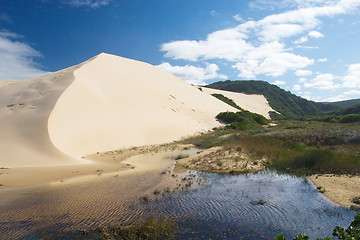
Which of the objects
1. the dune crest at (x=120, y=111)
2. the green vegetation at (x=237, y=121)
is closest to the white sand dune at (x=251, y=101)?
the dune crest at (x=120, y=111)

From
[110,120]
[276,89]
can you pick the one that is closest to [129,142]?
[110,120]

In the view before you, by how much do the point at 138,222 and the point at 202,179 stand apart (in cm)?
458

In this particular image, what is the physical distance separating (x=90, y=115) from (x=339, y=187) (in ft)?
66.3

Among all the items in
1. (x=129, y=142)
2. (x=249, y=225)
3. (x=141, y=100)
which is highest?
(x=141, y=100)

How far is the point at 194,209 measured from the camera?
23.1ft

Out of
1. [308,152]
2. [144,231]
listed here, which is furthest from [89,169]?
[308,152]

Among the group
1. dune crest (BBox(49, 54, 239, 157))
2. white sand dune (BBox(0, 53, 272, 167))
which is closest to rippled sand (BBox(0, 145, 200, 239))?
white sand dune (BBox(0, 53, 272, 167))

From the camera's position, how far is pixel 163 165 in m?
13.3

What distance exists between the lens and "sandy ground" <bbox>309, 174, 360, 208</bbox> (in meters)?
7.37

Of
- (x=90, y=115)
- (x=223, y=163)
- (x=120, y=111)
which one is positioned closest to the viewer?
(x=223, y=163)

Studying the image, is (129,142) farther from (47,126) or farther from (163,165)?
(163,165)

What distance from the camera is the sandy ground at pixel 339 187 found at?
24.2 feet

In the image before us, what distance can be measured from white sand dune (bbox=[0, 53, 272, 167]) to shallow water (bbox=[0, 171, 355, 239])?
21.4ft

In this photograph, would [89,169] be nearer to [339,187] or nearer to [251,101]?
[339,187]
